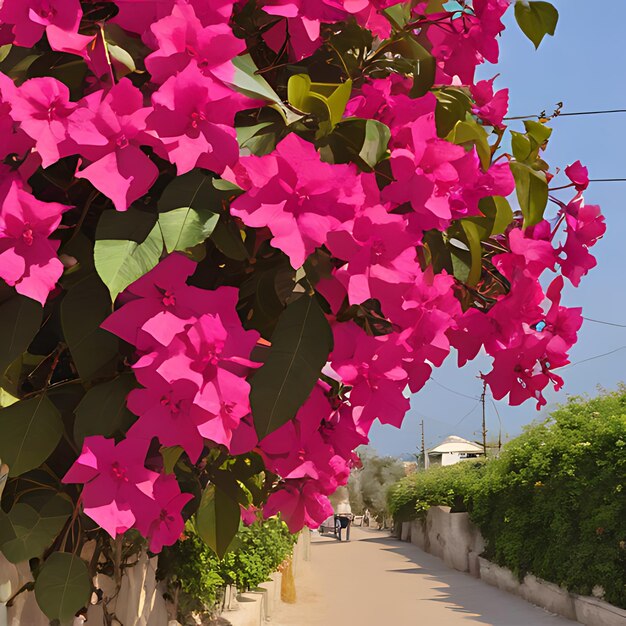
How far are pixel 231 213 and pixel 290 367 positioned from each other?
160mm

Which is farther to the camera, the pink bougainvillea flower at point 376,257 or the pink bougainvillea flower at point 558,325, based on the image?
the pink bougainvillea flower at point 558,325

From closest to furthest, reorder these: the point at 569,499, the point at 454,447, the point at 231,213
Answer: the point at 231,213 < the point at 569,499 < the point at 454,447

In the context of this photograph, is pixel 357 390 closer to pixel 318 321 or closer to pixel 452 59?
pixel 318 321

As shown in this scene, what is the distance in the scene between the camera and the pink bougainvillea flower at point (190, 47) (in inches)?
29.6

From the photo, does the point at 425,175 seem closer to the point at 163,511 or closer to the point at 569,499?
the point at 163,511

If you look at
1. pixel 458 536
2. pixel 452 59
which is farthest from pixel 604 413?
pixel 452 59

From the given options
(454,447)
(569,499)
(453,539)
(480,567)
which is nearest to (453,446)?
(454,447)

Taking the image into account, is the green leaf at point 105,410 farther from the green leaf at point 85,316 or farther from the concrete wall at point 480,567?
the concrete wall at point 480,567

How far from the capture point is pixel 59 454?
1169mm

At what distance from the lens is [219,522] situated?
1.14 metres

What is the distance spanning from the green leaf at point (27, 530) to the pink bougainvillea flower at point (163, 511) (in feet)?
0.52

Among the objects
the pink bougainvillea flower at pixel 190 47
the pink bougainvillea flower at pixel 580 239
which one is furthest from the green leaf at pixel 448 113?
the pink bougainvillea flower at pixel 190 47

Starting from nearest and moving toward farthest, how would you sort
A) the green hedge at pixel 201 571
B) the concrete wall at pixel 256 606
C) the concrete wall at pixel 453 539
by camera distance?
the green hedge at pixel 201 571, the concrete wall at pixel 256 606, the concrete wall at pixel 453 539

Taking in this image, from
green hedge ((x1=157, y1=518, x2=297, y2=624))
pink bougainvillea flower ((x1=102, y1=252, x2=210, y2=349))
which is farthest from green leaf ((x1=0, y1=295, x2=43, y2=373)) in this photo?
green hedge ((x1=157, y1=518, x2=297, y2=624))
